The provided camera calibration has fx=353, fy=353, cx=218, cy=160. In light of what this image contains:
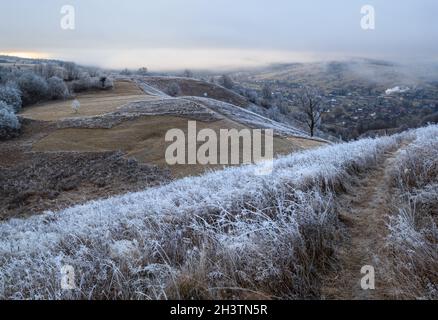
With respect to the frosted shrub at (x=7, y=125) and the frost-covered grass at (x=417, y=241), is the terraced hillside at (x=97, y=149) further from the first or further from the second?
the frost-covered grass at (x=417, y=241)

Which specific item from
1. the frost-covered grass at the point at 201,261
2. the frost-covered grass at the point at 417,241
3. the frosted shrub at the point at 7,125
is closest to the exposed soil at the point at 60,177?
the frosted shrub at the point at 7,125

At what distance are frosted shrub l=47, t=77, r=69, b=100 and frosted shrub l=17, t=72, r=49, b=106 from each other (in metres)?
0.76

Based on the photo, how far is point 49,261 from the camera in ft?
15.8

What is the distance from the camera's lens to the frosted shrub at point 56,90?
5784 centimetres

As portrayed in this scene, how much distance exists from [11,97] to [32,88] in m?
9.08

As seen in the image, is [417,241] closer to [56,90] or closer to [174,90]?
[56,90]

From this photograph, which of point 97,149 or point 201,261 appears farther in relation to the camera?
point 97,149

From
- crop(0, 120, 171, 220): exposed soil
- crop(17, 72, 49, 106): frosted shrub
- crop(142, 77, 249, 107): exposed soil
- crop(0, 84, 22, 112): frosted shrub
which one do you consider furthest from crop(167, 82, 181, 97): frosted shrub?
crop(0, 120, 171, 220): exposed soil

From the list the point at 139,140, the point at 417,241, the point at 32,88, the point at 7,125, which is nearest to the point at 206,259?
the point at 417,241

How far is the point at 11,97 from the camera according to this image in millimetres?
47312

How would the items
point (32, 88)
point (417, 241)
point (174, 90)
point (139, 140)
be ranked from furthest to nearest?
1. point (174, 90)
2. point (32, 88)
3. point (139, 140)
4. point (417, 241)
